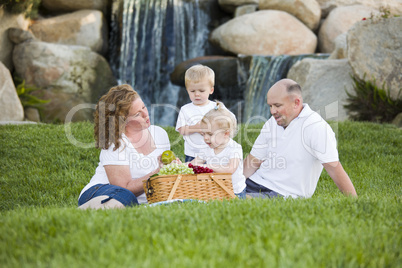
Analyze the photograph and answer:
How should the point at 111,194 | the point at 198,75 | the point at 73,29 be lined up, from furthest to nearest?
1. the point at 73,29
2. the point at 198,75
3. the point at 111,194

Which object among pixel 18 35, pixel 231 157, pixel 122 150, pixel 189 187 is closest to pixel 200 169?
pixel 189 187

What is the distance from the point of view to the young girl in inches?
193

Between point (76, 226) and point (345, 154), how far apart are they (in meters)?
6.42

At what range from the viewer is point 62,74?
14.6m

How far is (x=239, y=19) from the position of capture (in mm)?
16297

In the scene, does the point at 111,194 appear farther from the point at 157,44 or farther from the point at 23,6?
the point at 157,44

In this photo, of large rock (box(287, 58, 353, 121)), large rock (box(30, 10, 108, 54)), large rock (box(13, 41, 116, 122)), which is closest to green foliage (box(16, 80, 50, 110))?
large rock (box(13, 41, 116, 122))

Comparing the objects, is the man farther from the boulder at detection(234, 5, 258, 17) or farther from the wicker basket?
the boulder at detection(234, 5, 258, 17)

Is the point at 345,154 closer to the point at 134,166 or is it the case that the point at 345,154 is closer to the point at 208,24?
the point at 134,166

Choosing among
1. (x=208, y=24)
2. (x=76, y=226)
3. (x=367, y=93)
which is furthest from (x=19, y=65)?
(x=76, y=226)

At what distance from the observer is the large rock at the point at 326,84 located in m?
11.5

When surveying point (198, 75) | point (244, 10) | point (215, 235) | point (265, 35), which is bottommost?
point (265, 35)

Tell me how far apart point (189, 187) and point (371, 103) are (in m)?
8.29

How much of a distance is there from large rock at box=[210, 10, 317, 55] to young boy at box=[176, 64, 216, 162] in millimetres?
10439
